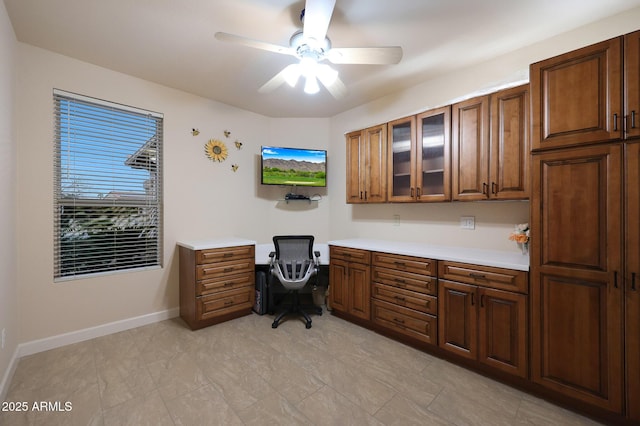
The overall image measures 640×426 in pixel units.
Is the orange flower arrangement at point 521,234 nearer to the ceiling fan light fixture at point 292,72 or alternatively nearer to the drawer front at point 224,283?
the ceiling fan light fixture at point 292,72

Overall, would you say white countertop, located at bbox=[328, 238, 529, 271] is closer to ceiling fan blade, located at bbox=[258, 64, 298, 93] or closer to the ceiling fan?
the ceiling fan

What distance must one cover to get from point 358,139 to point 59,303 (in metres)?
3.45

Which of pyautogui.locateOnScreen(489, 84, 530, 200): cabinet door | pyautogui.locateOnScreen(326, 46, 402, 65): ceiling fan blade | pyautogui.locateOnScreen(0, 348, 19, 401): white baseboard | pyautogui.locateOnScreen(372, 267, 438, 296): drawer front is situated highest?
pyautogui.locateOnScreen(326, 46, 402, 65): ceiling fan blade

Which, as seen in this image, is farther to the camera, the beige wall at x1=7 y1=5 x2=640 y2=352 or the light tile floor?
the beige wall at x1=7 y1=5 x2=640 y2=352

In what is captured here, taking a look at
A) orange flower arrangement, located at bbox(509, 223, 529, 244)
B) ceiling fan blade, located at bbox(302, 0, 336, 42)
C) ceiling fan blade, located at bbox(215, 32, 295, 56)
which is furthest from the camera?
orange flower arrangement, located at bbox(509, 223, 529, 244)

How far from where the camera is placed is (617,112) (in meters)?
1.50

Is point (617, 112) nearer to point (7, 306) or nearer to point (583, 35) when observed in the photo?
point (583, 35)

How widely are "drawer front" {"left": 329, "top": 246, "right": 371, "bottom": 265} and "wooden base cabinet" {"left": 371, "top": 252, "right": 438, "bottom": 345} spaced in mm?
96

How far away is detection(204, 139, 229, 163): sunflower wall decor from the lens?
334 centimetres

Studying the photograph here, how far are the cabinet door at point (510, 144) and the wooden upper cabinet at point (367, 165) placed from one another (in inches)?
41.7

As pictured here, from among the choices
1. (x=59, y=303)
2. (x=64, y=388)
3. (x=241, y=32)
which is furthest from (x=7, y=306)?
(x=241, y=32)

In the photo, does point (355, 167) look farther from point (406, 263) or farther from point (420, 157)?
point (406, 263)

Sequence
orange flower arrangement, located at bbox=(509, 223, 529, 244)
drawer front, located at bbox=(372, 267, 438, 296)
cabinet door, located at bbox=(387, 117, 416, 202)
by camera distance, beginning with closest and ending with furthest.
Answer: orange flower arrangement, located at bbox=(509, 223, 529, 244)
drawer front, located at bbox=(372, 267, 438, 296)
cabinet door, located at bbox=(387, 117, 416, 202)

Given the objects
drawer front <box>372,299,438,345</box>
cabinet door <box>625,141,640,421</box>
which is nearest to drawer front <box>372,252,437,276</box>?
drawer front <box>372,299,438,345</box>
